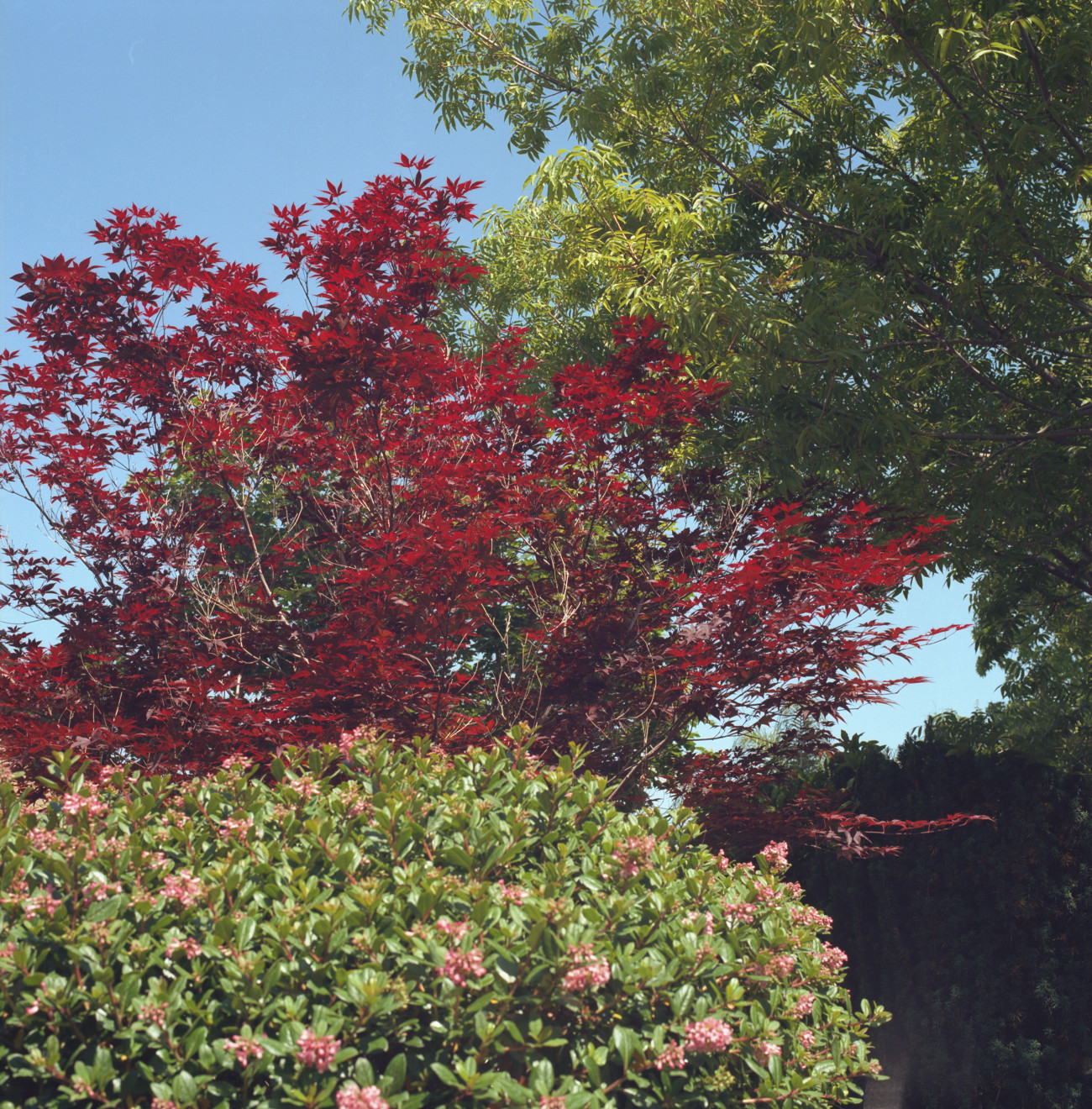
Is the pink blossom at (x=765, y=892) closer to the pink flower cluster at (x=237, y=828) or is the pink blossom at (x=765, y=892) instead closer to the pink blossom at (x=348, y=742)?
the pink blossom at (x=348, y=742)

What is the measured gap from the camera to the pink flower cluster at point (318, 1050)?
2.24m

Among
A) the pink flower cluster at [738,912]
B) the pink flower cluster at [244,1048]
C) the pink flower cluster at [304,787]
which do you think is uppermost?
the pink flower cluster at [304,787]

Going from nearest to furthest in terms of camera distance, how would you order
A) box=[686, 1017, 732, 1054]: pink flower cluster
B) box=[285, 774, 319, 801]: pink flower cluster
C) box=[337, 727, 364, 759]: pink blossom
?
box=[686, 1017, 732, 1054]: pink flower cluster < box=[285, 774, 319, 801]: pink flower cluster < box=[337, 727, 364, 759]: pink blossom

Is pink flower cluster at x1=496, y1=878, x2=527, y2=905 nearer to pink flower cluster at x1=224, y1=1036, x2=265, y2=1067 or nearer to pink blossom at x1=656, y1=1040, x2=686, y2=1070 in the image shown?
pink blossom at x1=656, y1=1040, x2=686, y2=1070

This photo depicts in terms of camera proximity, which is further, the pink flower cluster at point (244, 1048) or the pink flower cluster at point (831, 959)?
the pink flower cluster at point (831, 959)

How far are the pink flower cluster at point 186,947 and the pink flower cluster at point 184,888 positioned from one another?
130 mm

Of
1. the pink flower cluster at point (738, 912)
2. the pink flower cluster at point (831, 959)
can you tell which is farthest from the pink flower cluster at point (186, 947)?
the pink flower cluster at point (831, 959)

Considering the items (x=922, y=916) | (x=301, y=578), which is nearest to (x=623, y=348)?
(x=922, y=916)

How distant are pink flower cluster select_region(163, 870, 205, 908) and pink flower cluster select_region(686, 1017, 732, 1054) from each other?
1.50 meters

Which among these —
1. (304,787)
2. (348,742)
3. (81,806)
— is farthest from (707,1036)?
(81,806)

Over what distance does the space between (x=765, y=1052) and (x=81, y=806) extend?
2.42m

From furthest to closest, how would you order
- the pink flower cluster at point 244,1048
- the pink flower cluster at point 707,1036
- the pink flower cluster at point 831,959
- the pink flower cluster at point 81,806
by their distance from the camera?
the pink flower cluster at point 831,959 → the pink flower cluster at point 81,806 → the pink flower cluster at point 707,1036 → the pink flower cluster at point 244,1048

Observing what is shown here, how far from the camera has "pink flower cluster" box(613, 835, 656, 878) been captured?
297 centimetres

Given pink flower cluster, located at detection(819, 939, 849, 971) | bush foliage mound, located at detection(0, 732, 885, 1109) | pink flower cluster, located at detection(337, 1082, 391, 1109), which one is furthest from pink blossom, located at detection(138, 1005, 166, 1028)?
pink flower cluster, located at detection(819, 939, 849, 971)
